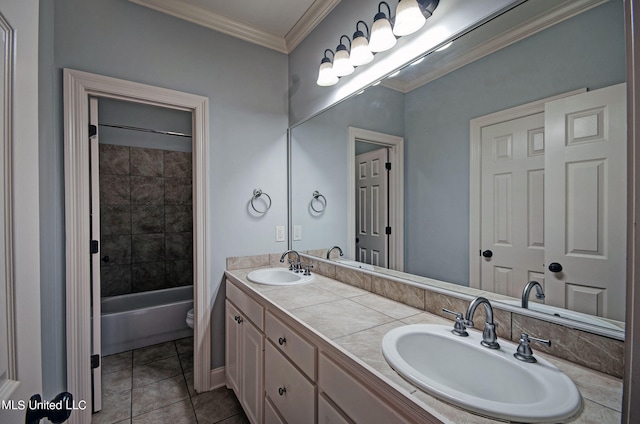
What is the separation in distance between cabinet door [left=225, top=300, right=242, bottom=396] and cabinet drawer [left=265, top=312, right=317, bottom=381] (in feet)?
1.62

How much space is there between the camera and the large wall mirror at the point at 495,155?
0.78 meters

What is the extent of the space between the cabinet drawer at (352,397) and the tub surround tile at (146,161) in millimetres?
3239

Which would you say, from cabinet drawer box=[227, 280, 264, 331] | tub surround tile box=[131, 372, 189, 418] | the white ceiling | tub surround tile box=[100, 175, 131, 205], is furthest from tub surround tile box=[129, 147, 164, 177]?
tub surround tile box=[131, 372, 189, 418]

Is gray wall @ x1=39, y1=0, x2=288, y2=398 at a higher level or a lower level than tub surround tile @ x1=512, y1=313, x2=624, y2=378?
higher

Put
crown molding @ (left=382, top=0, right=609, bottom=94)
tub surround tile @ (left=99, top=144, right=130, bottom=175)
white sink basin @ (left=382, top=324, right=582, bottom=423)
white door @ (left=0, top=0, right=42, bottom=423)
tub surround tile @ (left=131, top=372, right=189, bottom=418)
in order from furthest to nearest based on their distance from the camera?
tub surround tile @ (left=99, top=144, right=130, bottom=175) < tub surround tile @ (left=131, top=372, right=189, bottom=418) < crown molding @ (left=382, top=0, right=609, bottom=94) < white sink basin @ (left=382, top=324, right=582, bottom=423) < white door @ (left=0, top=0, right=42, bottom=423)

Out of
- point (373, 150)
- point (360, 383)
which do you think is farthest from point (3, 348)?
point (373, 150)

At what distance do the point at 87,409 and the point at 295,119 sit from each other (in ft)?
7.52

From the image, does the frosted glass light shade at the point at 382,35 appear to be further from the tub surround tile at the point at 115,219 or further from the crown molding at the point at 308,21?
the tub surround tile at the point at 115,219

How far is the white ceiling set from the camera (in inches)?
72.2

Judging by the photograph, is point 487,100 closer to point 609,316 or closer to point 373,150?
point 373,150

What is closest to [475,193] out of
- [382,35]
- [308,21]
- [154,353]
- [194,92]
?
[382,35]

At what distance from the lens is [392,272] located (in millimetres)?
1464

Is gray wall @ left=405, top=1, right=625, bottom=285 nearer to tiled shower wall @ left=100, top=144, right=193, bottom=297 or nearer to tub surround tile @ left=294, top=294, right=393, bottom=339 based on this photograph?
tub surround tile @ left=294, top=294, right=393, bottom=339

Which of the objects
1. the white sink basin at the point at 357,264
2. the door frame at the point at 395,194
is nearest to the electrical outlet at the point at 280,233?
the white sink basin at the point at 357,264
